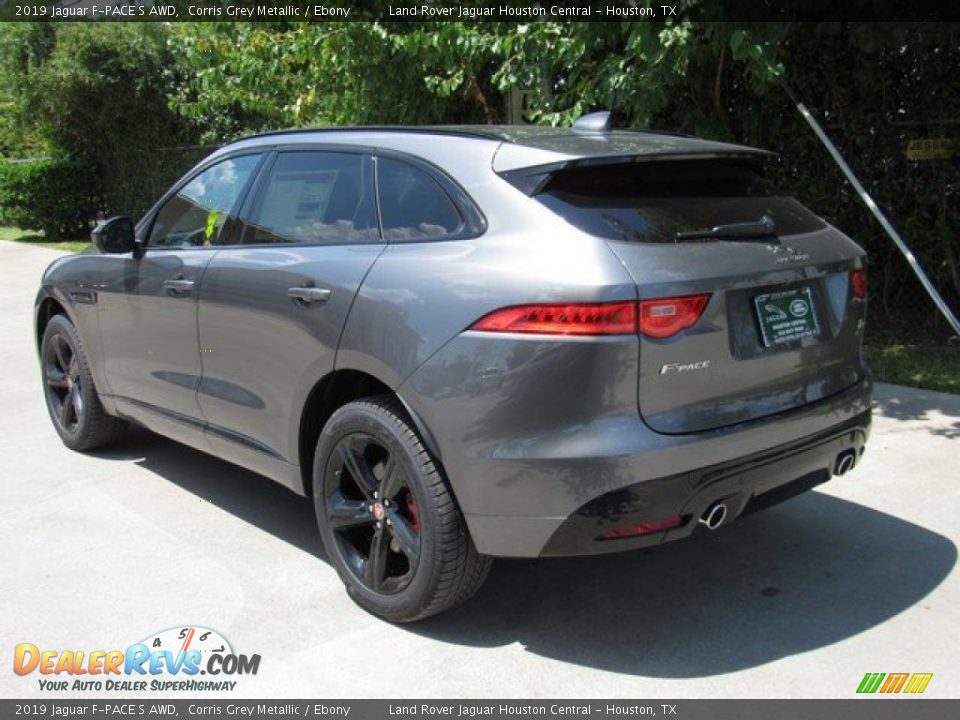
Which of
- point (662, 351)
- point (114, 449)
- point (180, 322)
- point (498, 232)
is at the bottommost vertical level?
point (114, 449)

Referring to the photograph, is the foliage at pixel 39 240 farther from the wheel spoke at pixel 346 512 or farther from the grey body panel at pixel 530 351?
the wheel spoke at pixel 346 512

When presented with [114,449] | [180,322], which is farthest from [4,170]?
[180,322]

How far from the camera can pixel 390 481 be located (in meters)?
3.51

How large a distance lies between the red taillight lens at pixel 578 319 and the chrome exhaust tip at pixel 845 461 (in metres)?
1.18

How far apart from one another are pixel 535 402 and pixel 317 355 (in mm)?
1060

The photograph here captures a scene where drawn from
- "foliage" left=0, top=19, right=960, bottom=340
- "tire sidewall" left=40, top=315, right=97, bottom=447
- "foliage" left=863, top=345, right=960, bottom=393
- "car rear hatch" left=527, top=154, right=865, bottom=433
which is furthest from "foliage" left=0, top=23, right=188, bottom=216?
"car rear hatch" left=527, top=154, right=865, bottom=433

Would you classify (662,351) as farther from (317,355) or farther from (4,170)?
(4,170)

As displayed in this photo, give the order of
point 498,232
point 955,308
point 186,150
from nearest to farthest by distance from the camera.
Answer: point 498,232 → point 955,308 → point 186,150

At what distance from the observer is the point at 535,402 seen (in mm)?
3027

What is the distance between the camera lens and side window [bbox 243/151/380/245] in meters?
3.86

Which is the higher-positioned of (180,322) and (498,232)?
(498,232)

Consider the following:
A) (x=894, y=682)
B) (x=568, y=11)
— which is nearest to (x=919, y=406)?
(x=894, y=682)

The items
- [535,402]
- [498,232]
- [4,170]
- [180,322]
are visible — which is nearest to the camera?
[535,402]
